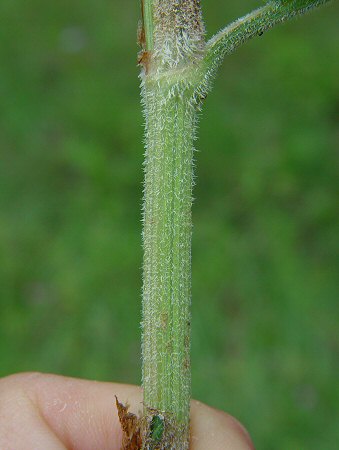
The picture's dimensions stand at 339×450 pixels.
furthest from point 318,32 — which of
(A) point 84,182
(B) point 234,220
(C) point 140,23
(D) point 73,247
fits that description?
(C) point 140,23

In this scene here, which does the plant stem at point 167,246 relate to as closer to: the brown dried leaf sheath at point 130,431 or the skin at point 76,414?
the brown dried leaf sheath at point 130,431

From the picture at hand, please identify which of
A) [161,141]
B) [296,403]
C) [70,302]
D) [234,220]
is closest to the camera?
[161,141]

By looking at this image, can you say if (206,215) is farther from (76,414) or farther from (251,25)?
(251,25)

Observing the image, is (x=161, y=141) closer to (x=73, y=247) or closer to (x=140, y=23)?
(x=140, y=23)

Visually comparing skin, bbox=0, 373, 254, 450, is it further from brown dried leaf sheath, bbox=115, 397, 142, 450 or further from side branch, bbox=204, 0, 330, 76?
side branch, bbox=204, 0, 330, 76

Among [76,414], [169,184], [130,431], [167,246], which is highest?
[169,184]

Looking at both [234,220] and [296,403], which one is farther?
[234,220]

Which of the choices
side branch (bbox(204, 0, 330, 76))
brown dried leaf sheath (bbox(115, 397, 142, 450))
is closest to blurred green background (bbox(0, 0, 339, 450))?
brown dried leaf sheath (bbox(115, 397, 142, 450))

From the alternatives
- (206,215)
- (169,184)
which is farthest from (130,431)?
(206,215)
